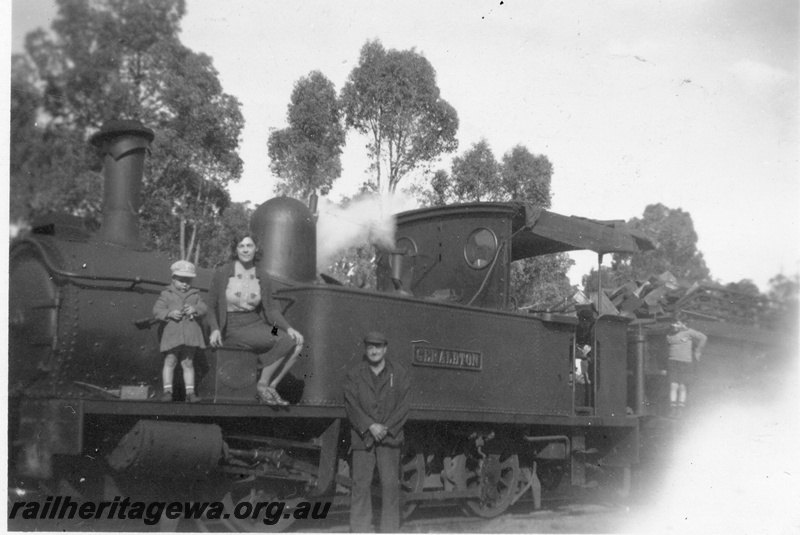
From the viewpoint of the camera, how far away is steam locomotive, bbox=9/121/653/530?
496 cm

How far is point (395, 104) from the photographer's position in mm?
17359

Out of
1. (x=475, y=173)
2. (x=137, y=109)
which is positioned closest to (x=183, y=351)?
(x=137, y=109)

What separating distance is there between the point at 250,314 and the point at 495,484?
115 inches

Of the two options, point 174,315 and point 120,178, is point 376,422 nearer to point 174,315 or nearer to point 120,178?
point 174,315

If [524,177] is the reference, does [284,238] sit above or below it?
below

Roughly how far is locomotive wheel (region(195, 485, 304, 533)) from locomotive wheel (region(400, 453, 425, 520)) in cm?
108

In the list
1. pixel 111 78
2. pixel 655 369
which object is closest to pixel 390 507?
pixel 655 369

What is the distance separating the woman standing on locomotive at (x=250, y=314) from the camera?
551cm

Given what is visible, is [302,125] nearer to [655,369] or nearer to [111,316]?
[655,369]

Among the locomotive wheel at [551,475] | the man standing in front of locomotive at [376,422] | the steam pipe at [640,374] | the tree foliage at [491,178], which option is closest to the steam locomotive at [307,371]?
the locomotive wheel at [551,475]

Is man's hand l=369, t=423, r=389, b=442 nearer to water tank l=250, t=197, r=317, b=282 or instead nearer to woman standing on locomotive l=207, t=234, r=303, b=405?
woman standing on locomotive l=207, t=234, r=303, b=405

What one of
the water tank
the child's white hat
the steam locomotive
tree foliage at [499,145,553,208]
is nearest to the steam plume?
the steam locomotive

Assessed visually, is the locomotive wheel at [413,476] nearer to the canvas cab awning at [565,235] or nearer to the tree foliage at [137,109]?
the canvas cab awning at [565,235]

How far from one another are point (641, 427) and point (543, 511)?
4.83 feet
